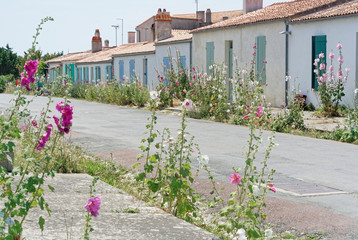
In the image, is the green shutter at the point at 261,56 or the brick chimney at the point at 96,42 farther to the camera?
the brick chimney at the point at 96,42

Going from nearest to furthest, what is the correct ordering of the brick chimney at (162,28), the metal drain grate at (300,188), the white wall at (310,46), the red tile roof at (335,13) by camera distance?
1. the metal drain grate at (300,188)
2. the white wall at (310,46)
3. the red tile roof at (335,13)
4. the brick chimney at (162,28)

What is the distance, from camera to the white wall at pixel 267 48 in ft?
68.9

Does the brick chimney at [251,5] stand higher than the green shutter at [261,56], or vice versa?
the brick chimney at [251,5]

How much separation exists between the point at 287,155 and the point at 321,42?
32.9 ft

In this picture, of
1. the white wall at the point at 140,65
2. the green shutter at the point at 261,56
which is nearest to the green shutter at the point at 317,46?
the green shutter at the point at 261,56

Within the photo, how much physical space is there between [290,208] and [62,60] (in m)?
50.4

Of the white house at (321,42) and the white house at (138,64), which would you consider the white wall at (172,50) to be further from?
the white house at (321,42)

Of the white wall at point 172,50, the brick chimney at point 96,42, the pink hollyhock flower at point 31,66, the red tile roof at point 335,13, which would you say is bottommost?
the pink hollyhock flower at point 31,66

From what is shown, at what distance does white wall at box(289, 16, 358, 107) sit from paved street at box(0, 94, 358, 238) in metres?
4.44

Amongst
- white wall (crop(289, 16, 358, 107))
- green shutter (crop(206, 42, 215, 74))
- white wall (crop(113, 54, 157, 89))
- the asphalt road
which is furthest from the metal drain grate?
white wall (crop(113, 54, 157, 89))

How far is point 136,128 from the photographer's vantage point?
14.9 meters

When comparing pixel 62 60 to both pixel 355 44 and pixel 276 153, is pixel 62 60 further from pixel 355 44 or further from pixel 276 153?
pixel 276 153

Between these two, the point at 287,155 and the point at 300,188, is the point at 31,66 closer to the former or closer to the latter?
the point at 300,188

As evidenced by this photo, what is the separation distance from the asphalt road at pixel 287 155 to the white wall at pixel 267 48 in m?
5.40
